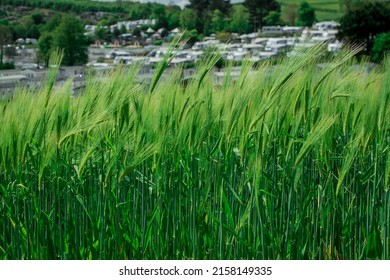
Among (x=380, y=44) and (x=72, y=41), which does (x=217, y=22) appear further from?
(x=72, y=41)

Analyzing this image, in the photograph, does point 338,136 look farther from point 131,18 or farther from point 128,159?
point 131,18

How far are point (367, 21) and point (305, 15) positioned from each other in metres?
12.8

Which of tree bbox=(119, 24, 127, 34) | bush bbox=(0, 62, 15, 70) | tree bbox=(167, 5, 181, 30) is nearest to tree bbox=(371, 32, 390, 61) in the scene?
tree bbox=(167, 5, 181, 30)

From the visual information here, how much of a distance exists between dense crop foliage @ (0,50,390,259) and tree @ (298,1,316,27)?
51.8 m

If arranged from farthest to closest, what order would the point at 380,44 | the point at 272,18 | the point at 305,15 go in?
the point at 305,15, the point at 272,18, the point at 380,44

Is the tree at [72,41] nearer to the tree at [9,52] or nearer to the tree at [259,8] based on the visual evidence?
the tree at [9,52]

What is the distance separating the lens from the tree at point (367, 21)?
3972cm

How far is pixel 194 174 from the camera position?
5.95 feet

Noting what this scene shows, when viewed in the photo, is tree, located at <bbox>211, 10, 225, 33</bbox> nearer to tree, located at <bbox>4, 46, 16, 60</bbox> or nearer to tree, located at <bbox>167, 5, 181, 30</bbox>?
tree, located at <bbox>167, 5, 181, 30</bbox>

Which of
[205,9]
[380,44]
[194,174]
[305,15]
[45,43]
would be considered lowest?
[380,44]

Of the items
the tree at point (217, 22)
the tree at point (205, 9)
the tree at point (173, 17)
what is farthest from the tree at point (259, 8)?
the tree at point (173, 17)

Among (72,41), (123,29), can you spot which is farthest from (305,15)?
(72,41)

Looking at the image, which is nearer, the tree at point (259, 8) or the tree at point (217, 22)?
the tree at point (217, 22)

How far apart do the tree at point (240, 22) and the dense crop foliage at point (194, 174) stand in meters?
47.9
